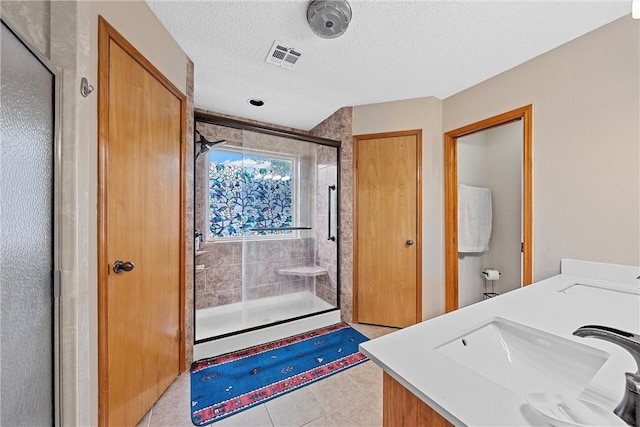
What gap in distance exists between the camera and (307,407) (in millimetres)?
1565

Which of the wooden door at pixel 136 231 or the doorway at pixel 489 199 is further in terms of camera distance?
the doorway at pixel 489 199

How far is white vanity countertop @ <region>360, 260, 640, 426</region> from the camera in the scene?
0.49m

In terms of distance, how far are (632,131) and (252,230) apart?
260 centimetres

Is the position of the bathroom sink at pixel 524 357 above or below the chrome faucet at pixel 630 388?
below

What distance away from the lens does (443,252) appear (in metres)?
2.59

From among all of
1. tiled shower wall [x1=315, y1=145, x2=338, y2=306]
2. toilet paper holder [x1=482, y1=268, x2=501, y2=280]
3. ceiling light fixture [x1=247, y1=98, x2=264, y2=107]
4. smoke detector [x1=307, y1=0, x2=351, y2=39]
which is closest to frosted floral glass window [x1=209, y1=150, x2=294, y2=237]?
tiled shower wall [x1=315, y1=145, x2=338, y2=306]

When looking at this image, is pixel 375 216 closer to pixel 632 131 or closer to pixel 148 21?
pixel 632 131

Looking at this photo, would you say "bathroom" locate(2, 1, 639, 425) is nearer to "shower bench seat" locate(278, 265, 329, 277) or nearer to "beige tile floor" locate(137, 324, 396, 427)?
"beige tile floor" locate(137, 324, 396, 427)

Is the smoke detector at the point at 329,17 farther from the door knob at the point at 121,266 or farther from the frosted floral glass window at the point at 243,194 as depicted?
the door knob at the point at 121,266

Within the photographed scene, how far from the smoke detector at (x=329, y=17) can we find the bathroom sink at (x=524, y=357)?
5.33 ft

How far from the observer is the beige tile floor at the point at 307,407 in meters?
1.45

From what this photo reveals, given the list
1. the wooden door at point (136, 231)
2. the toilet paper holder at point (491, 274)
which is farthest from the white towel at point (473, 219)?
the wooden door at point (136, 231)

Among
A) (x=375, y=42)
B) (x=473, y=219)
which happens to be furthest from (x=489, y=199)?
(x=375, y=42)

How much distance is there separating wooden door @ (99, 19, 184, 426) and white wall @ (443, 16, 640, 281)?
2.54 meters
